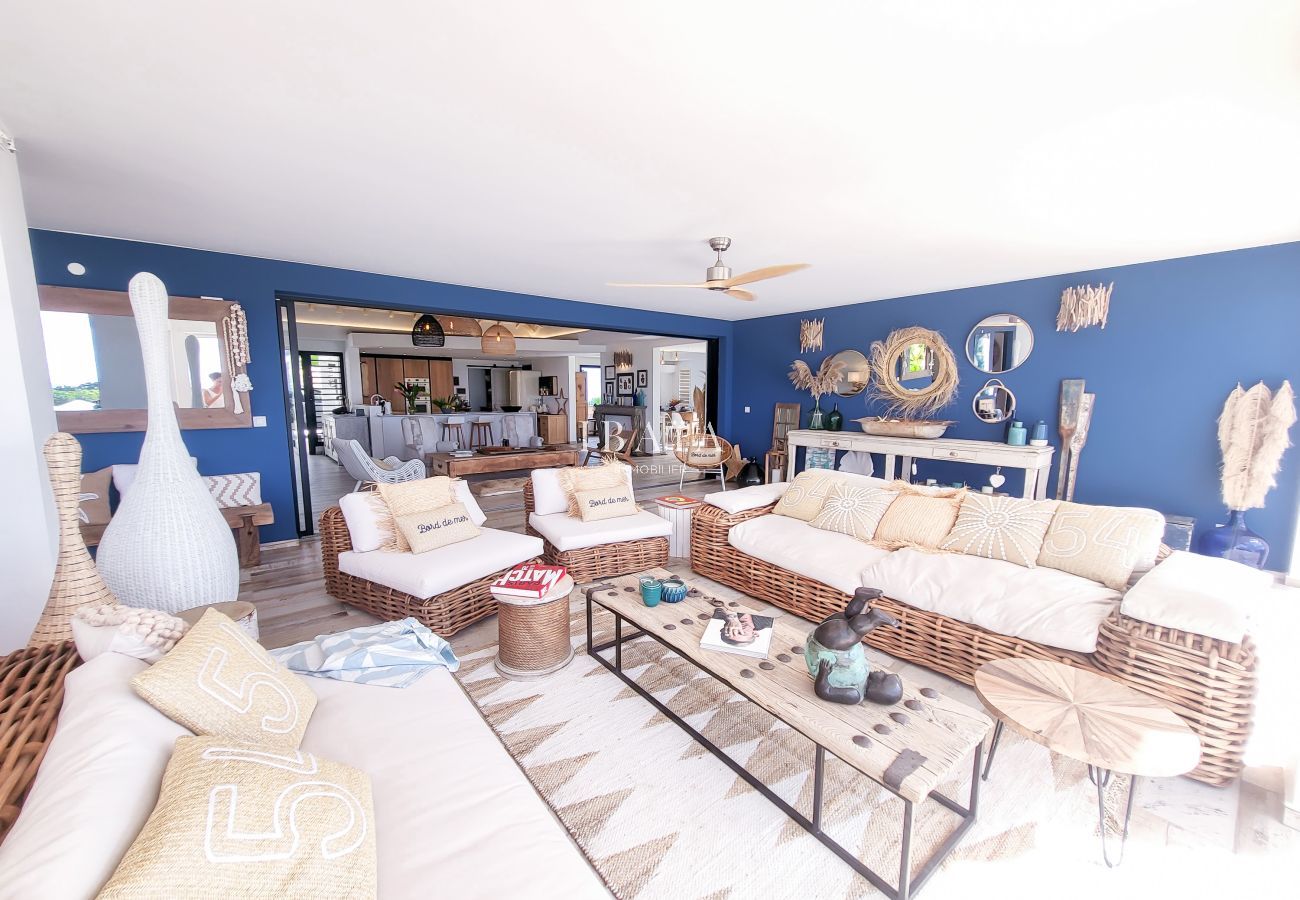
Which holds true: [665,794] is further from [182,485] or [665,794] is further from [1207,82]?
[1207,82]

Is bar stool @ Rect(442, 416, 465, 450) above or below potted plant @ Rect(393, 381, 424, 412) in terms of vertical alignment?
below

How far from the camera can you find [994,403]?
500cm

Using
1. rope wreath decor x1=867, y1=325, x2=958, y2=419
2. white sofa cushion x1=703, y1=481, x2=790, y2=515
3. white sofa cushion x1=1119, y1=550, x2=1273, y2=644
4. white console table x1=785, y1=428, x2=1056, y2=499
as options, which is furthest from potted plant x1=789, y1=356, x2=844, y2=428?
white sofa cushion x1=1119, y1=550, x2=1273, y2=644

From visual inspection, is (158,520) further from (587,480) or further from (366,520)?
(587,480)

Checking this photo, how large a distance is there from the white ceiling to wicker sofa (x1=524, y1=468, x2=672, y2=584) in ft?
6.17

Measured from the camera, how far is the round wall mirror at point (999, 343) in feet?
15.6

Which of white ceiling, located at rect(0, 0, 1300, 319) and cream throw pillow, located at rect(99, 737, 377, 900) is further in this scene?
white ceiling, located at rect(0, 0, 1300, 319)

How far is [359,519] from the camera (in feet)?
9.74

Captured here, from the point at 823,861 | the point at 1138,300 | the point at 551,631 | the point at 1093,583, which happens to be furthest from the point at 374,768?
the point at 1138,300

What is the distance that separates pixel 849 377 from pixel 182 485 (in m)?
6.06

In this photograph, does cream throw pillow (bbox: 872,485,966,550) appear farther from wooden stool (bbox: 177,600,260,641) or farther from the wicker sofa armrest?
the wicker sofa armrest

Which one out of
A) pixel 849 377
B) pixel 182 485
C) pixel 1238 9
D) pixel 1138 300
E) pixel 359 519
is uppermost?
pixel 1238 9

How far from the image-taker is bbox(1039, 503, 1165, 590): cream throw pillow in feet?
7.44

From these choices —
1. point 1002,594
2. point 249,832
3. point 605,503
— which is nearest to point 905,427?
point 1002,594
